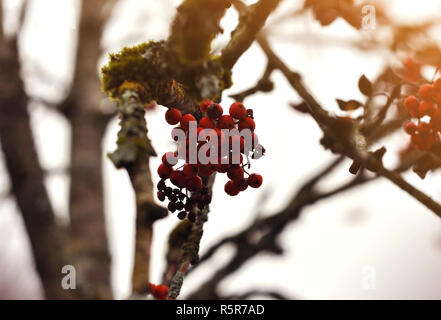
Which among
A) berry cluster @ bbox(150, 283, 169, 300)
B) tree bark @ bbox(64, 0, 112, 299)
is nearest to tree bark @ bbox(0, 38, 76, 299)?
tree bark @ bbox(64, 0, 112, 299)

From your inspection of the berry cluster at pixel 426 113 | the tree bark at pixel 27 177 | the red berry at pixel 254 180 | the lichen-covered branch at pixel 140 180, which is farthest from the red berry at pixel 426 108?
the tree bark at pixel 27 177

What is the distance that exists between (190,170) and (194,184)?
0.13ft

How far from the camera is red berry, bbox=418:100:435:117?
1.46 m

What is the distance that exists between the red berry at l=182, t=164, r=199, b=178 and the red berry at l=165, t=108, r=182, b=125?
0.39 feet

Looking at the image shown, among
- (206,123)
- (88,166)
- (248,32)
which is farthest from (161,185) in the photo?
(88,166)

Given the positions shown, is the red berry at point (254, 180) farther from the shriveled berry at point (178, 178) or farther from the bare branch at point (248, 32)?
the bare branch at point (248, 32)

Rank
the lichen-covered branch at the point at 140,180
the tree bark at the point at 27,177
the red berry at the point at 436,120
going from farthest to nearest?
the tree bark at the point at 27,177, the red berry at the point at 436,120, the lichen-covered branch at the point at 140,180

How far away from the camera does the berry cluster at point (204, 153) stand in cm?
106

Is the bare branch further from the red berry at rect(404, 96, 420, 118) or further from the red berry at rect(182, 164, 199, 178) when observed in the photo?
the red berry at rect(404, 96, 420, 118)

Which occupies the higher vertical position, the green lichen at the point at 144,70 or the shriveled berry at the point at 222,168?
the green lichen at the point at 144,70

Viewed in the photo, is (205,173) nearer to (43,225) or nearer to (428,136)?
(428,136)

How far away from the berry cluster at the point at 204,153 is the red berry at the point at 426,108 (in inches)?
26.5

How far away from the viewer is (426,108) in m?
1.46
